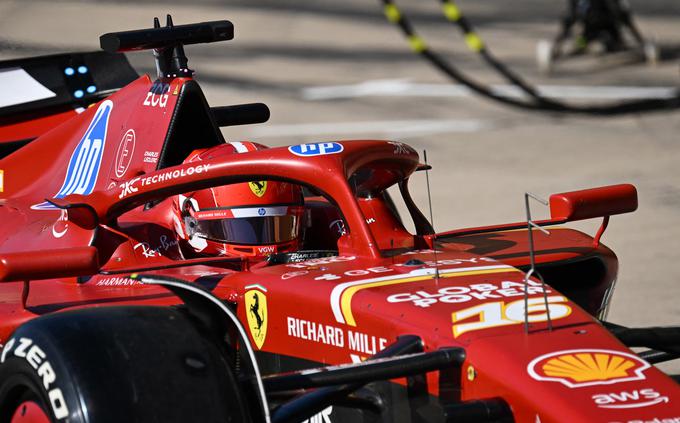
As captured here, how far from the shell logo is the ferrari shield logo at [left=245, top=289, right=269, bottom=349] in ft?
3.56

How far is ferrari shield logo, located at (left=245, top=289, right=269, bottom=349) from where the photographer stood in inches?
168

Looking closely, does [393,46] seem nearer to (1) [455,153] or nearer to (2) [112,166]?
(1) [455,153]

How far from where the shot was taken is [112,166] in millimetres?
5668

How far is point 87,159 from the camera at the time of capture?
5867 mm

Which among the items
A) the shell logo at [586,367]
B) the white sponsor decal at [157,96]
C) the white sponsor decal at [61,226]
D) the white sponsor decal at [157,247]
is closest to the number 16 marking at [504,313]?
the shell logo at [586,367]

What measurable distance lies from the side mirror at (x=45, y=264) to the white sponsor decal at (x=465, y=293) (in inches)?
43.1

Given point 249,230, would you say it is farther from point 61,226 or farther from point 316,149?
point 61,226

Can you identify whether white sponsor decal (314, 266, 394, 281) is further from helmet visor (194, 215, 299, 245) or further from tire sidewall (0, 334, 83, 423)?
tire sidewall (0, 334, 83, 423)

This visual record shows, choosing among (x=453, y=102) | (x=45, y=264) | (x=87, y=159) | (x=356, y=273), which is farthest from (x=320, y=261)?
(x=453, y=102)

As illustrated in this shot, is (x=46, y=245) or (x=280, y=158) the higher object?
(x=280, y=158)

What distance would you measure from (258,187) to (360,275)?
0.90m

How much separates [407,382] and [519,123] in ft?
32.4

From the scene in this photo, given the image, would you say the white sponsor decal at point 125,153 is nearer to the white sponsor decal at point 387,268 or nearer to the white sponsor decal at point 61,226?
the white sponsor decal at point 61,226

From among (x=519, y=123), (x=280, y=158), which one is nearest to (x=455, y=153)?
(x=519, y=123)
